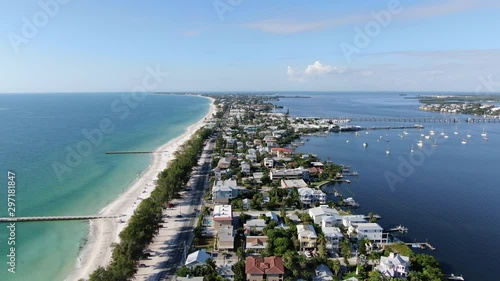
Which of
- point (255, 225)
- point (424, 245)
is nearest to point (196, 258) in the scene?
point (255, 225)

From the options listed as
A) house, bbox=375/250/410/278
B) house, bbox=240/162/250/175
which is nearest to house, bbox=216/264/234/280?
house, bbox=375/250/410/278

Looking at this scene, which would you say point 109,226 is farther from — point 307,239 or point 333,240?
point 333,240

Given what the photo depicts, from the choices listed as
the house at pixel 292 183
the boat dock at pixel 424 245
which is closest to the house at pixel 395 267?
the boat dock at pixel 424 245

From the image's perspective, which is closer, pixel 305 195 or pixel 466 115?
pixel 305 195

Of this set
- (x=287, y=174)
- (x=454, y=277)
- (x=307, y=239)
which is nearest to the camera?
(x=454, y=277)

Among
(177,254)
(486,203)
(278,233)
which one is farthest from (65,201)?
(486,203)

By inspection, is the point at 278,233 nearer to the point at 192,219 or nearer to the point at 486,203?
the point at 192,219
